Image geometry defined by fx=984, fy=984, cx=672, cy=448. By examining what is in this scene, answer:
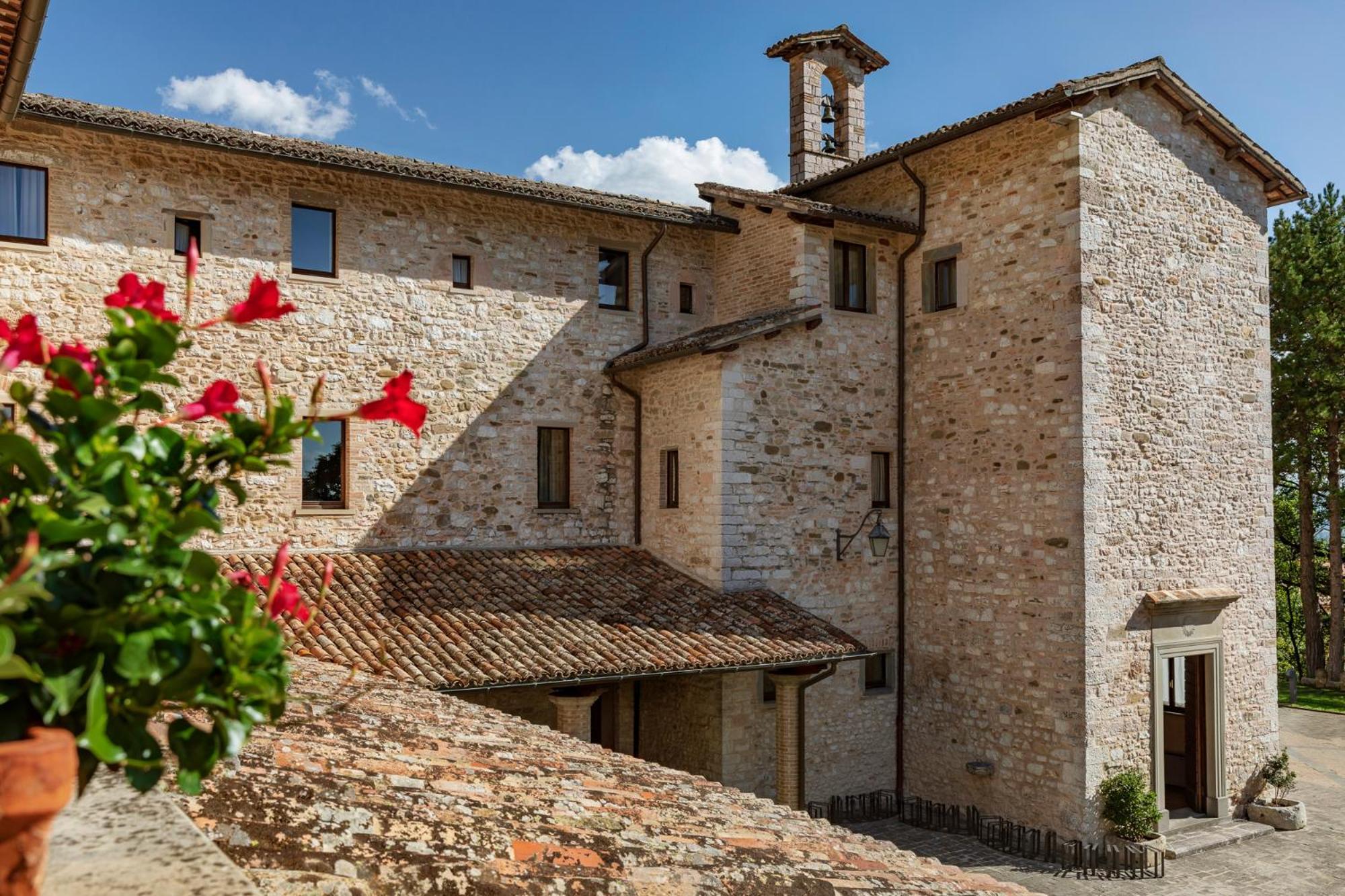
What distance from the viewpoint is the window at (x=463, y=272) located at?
13.4 meters

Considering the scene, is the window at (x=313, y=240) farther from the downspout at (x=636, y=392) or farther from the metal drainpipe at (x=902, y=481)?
→ the metal drainpipe at (x=902, y=481)

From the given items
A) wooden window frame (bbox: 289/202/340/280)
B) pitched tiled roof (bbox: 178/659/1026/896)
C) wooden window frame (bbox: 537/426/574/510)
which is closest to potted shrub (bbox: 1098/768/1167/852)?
pitched tiled roof (bbox: 178/659/1026/896)

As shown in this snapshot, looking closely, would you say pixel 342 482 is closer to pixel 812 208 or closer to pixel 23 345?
pixel 812 208

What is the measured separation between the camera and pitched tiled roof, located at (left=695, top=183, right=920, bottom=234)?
13289mm

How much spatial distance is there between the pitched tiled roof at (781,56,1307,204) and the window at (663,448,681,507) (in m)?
5.17

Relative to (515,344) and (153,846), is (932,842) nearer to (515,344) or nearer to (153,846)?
(515,344)

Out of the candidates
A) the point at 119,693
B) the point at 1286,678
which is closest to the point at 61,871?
the point at 119,693

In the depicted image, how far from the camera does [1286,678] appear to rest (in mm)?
23453

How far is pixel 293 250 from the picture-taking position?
12328 mm

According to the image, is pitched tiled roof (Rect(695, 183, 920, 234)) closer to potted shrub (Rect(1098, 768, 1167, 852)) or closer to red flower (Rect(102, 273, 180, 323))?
potted shrub (Rect(1098, 768, 1167, 852))

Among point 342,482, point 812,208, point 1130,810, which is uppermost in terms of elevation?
point 812,208

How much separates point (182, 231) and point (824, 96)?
34.6 ft

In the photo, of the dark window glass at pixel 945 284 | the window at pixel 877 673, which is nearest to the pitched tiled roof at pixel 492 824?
the window at pixel 877 673

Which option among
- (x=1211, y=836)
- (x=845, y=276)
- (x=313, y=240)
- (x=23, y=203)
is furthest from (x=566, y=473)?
(x=1211, y=836)
